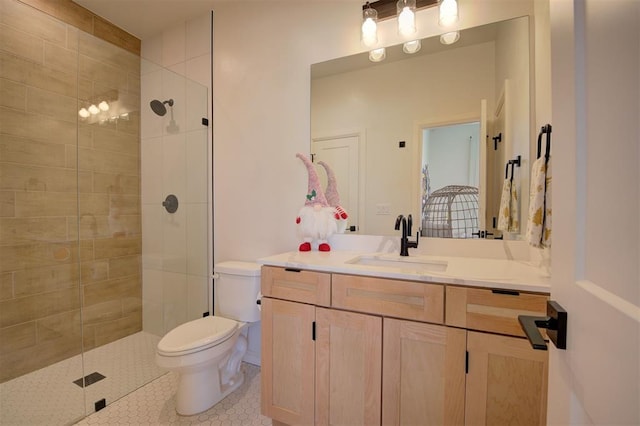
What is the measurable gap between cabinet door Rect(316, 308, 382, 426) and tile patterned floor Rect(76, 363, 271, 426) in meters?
0.48

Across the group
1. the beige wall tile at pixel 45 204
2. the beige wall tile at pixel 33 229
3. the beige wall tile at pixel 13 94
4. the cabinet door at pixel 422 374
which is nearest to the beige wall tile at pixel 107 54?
the beige wall tile at pixel 13 94

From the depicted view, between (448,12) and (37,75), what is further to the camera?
(37,75)

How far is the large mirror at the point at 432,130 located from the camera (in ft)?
4.70

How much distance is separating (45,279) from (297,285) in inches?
69.4

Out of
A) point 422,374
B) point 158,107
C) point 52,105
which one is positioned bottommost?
point 422,374

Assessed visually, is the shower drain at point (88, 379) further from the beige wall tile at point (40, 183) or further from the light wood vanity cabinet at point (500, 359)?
the light wood vanity cabinet at point (500, 359)

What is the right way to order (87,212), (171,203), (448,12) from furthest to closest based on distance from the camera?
(171,203), (87,212), (448,12)

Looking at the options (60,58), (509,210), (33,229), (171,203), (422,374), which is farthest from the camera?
(171,203)

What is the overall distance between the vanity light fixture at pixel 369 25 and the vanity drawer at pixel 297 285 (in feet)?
4.49

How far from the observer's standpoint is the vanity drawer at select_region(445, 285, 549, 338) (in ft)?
3.19

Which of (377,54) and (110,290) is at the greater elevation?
(377,54)

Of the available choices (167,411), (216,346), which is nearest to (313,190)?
(216,346)

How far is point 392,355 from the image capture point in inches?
46.0

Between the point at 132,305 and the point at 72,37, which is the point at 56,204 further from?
the point at 72,37
